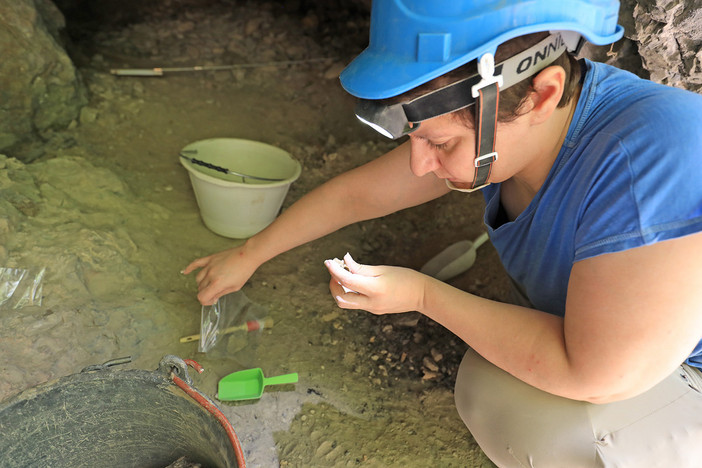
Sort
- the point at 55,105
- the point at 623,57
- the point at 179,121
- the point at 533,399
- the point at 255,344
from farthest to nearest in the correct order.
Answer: the point at 179,121
the point at 55,105
the point at 623,57
the point at 255,344
the point at 533,399

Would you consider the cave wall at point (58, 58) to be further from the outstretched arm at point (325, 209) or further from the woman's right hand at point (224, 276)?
the woman's right hand at point (224, 276)

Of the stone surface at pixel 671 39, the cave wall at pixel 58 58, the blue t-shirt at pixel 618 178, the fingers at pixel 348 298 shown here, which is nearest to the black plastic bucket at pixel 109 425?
the fingers at pixel 348 298

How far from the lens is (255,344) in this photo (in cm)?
190

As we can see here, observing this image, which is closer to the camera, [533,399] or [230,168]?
[533,399]

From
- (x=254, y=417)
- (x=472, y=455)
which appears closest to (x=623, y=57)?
(x=472, y=455)

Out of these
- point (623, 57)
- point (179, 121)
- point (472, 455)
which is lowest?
point (472, 455)

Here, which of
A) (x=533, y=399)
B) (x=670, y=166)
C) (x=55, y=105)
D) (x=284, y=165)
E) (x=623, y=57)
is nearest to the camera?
(x=670, y=166)

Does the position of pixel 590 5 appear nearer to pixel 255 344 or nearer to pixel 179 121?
pixel 255 344

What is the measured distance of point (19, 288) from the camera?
1711 mm

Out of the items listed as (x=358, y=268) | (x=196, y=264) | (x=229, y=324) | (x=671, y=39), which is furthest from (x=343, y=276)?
(x=671, y=39)

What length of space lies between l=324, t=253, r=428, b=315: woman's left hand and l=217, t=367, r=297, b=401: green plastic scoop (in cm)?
52

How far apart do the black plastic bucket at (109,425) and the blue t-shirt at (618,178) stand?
82cm

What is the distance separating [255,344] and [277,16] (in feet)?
8.26

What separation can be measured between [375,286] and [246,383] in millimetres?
653
